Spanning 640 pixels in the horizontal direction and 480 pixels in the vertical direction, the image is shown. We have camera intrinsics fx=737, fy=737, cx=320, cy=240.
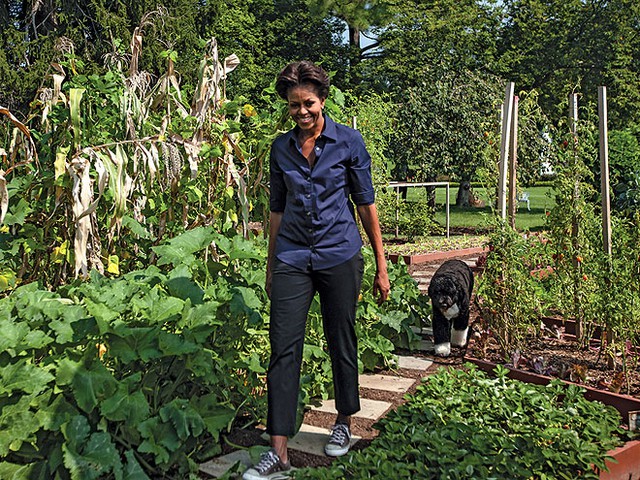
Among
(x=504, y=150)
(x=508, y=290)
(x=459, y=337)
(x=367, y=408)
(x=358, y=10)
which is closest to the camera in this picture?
(x=367, y=408)

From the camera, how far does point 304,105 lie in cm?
340

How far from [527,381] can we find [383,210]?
9.86m

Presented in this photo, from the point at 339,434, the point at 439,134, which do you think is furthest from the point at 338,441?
the point at 439,134

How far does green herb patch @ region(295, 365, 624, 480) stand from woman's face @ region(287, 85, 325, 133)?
5.16ft

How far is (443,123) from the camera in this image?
19.4 m

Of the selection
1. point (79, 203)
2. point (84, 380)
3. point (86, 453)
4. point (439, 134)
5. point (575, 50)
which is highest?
point (575, 50)

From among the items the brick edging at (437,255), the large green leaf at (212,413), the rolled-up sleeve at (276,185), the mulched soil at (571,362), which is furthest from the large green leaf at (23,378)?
the brick edging at (437,255)

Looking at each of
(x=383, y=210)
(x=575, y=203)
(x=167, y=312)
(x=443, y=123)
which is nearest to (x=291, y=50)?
(x=443, y=123)

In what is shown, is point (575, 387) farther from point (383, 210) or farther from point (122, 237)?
point (383, 210)

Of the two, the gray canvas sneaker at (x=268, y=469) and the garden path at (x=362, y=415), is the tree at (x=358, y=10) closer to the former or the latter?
the garden path at (x=362, y=415)

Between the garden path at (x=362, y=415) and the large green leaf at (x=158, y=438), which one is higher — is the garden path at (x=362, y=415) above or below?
below

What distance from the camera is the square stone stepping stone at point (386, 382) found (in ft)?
15.4

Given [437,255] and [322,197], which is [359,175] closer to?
[322,197]

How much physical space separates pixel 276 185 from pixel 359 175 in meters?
0.41
